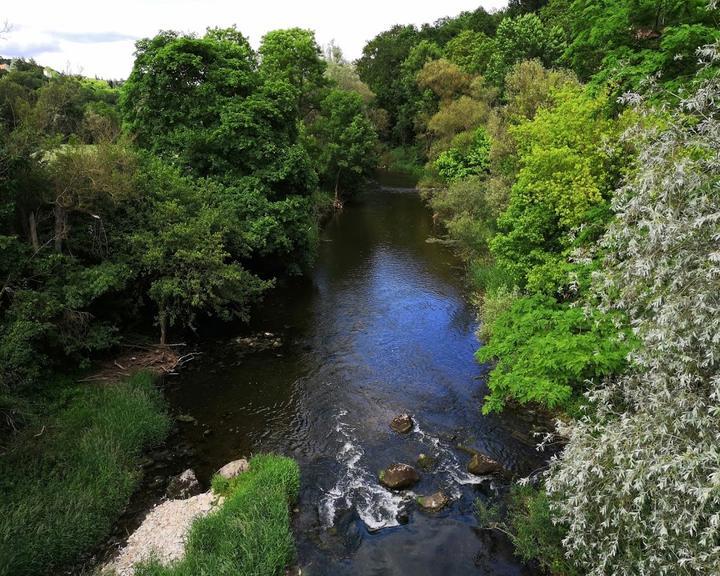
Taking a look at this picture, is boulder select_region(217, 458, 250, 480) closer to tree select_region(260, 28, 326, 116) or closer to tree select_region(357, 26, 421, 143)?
tree select_region(260, 28, 326, 116)

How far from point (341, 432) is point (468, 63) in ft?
194

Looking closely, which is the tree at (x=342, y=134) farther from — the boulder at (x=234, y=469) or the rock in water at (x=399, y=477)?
the rock in water at (x=399, y=477)

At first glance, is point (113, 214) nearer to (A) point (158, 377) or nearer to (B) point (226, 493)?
(A) point (158, 377)

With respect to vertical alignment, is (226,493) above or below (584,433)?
below

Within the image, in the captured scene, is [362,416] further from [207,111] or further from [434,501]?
[207,111]

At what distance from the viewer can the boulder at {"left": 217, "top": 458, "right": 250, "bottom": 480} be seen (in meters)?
14.5

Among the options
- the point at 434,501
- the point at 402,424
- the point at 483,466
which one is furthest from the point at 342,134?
the point at 434,501

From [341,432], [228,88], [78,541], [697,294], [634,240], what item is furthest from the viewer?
[228,88]

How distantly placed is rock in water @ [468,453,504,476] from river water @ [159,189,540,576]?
0.81ft

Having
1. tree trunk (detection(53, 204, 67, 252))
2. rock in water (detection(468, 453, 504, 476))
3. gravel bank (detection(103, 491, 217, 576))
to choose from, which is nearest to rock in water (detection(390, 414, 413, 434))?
rock in water (detection(468, 453, 504, 476))

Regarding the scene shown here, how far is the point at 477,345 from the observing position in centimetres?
2292

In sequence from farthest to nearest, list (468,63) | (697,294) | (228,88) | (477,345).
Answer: (468,63) → (228,88) → (477,345) → (697,294)

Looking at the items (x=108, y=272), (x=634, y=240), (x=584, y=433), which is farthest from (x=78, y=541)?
(x=634, y=240)

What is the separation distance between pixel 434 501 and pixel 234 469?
582 centimetres
